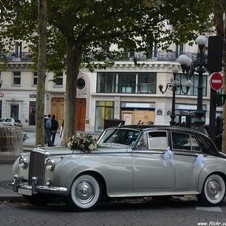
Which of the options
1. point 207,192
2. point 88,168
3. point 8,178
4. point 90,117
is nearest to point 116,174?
point 88,168

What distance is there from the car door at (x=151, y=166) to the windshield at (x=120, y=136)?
191 mm

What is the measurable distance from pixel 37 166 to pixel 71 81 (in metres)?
10.6

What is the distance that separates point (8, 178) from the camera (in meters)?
14.5

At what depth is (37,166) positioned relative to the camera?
1054 cm

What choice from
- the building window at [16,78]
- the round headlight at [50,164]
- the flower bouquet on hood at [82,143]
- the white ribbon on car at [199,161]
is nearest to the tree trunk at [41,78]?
the flower bouquet on hood at [82,143]

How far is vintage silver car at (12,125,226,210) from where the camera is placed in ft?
33.7

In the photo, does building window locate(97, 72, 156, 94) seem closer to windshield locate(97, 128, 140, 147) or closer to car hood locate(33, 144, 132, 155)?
windshield locate(97, 128, 140, 147)

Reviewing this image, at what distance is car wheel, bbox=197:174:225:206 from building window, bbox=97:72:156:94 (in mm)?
44253

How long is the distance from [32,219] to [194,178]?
379 centimetres

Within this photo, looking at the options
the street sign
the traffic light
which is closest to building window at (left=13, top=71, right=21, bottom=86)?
the traffic light

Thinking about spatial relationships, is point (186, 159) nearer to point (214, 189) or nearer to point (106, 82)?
point (214, 189)

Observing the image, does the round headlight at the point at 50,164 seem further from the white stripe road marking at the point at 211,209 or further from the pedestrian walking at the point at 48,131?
the pedestrian walking at the point at 48,131

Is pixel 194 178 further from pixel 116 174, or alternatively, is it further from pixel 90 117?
pixel 90 117

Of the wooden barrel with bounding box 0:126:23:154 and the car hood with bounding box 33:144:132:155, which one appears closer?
the car hood with bounding box 33:144:132:155
